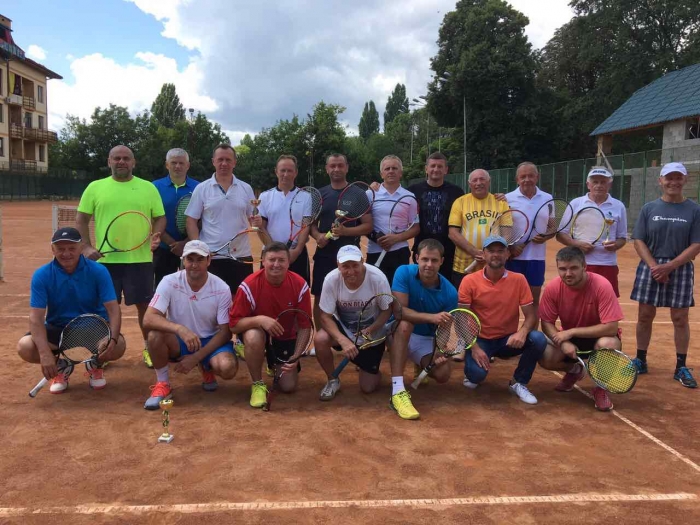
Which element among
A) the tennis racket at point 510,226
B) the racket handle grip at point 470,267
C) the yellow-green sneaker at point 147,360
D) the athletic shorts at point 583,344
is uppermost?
the tennis racket at point 510,226

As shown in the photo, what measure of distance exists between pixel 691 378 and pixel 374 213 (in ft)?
11.2

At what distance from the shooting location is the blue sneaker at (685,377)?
5062 millimetres

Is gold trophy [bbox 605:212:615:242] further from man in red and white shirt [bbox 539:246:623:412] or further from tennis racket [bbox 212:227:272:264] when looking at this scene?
tennis racket [bbox 212:227:272:264]

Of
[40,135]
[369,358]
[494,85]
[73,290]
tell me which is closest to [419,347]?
[369,358]

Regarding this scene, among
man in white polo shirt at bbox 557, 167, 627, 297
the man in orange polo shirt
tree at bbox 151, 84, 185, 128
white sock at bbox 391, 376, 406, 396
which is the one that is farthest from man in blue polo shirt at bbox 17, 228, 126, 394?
tree at bbox 151, 84, 185, 128

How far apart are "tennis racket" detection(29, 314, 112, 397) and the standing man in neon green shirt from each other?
746mm

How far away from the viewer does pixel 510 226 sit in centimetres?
551

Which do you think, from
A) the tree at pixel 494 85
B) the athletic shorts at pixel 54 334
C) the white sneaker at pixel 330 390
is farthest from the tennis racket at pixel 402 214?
the tree at pixel 494 85

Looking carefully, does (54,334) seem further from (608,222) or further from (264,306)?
(608,222)

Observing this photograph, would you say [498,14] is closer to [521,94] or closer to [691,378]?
[521,94]

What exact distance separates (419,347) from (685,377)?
258 centimetres

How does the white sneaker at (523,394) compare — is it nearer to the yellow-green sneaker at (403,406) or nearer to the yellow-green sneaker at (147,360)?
the yellow-green sneaker at (403,406)

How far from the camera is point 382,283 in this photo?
15.4ft

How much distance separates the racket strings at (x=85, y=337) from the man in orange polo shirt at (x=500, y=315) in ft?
10.2
